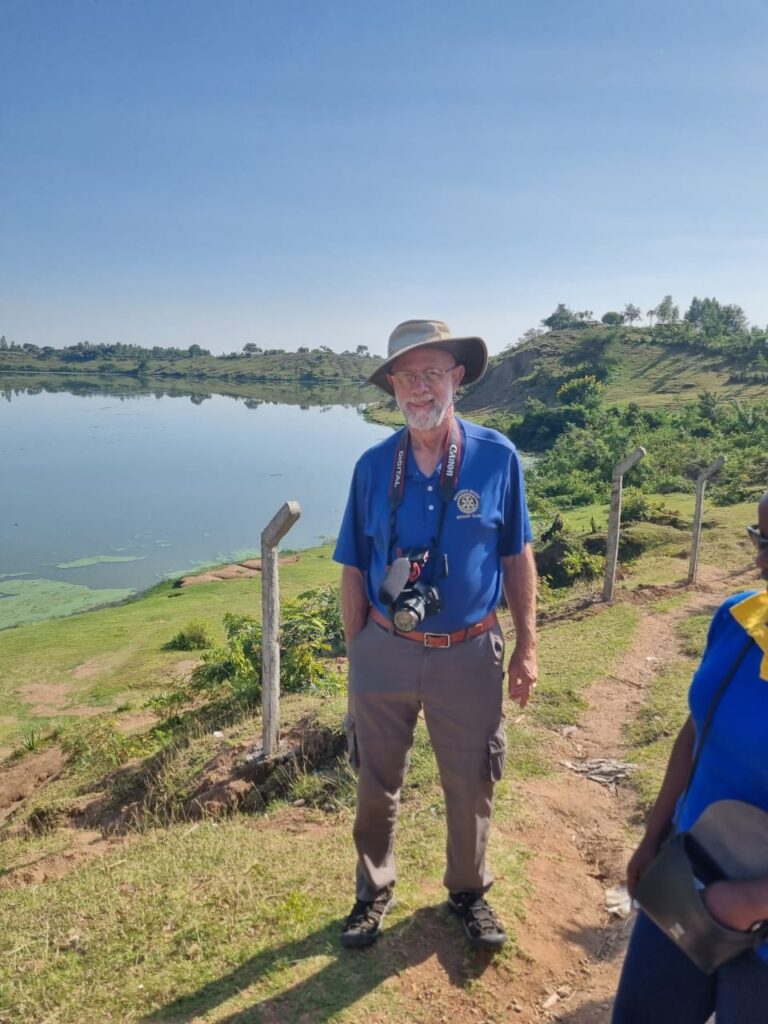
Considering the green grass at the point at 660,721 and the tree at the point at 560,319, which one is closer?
the green grass at the point at 660,721

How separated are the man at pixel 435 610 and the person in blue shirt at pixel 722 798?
3.03 feet

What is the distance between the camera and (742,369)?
5438 centimetres

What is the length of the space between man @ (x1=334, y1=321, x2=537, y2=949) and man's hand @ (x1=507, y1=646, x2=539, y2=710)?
10 millimetres

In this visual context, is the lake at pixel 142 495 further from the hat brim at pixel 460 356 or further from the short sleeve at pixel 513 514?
the short sleeve at pixel 513 514

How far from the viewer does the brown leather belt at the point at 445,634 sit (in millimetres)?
2746

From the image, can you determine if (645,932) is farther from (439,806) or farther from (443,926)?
(439,806)

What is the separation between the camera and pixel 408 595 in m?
2.68

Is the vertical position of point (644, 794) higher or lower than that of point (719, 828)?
lower

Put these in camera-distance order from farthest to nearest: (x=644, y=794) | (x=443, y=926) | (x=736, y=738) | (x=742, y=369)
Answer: (x=742, y=369), (x=644, y=794), (x=443, y=926), (x=736, y=738)

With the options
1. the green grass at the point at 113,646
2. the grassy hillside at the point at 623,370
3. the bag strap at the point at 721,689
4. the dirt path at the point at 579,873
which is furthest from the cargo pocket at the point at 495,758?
the grassy hillside at the point at 623,370

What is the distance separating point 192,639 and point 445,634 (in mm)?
10968

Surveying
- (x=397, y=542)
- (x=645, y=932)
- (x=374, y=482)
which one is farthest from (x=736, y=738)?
(x=374, y=482)

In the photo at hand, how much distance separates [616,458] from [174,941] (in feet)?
96.7

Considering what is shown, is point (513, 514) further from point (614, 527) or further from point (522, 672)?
point (614, 527)
